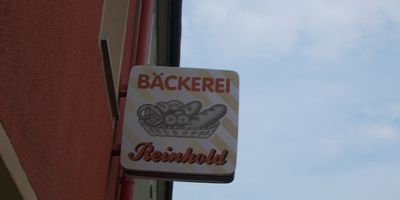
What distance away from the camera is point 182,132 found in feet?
15.0

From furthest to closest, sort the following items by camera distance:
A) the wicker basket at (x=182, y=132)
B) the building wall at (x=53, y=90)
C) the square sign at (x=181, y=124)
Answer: the wicker basket at (x=182, y=132) < the square sign at (x=181, y=124) < the building wall at (x=53, y=90)

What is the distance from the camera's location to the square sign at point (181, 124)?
4.43m

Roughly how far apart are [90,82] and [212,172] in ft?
4.17

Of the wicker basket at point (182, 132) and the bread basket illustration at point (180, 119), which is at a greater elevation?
the bread basket illustration at point (180, 119)

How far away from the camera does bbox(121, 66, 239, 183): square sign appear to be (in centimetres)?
443

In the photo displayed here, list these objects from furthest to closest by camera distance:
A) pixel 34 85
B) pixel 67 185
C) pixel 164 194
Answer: pixel 164 194
pixel 67 185
pixel 34 85

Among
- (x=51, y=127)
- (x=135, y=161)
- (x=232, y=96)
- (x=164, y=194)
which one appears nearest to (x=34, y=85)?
(x=51, y=127)

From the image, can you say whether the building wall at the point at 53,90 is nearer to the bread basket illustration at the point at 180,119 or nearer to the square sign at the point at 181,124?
the square sign at the point at 181,124

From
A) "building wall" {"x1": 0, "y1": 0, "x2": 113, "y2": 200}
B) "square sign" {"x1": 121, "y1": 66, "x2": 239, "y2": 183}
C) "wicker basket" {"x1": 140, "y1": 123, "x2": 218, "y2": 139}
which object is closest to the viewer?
"building wall" {"x1": 0, "y1": 0, "x2": 113, "y2": 200}

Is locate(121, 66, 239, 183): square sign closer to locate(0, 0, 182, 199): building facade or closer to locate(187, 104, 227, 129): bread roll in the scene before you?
locate(187, 104, 227, 129): bread roll

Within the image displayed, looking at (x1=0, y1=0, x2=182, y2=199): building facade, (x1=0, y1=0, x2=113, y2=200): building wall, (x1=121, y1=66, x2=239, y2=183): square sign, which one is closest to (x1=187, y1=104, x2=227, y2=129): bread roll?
(x1=121, y1=66, x2=239, y2=183): square sign

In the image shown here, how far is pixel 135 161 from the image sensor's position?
4.44 m

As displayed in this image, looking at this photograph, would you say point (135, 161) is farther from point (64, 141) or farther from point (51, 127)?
point (51, 127)

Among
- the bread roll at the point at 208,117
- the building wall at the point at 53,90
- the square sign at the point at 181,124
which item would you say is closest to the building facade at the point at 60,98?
the building wall at the point at 53,90
